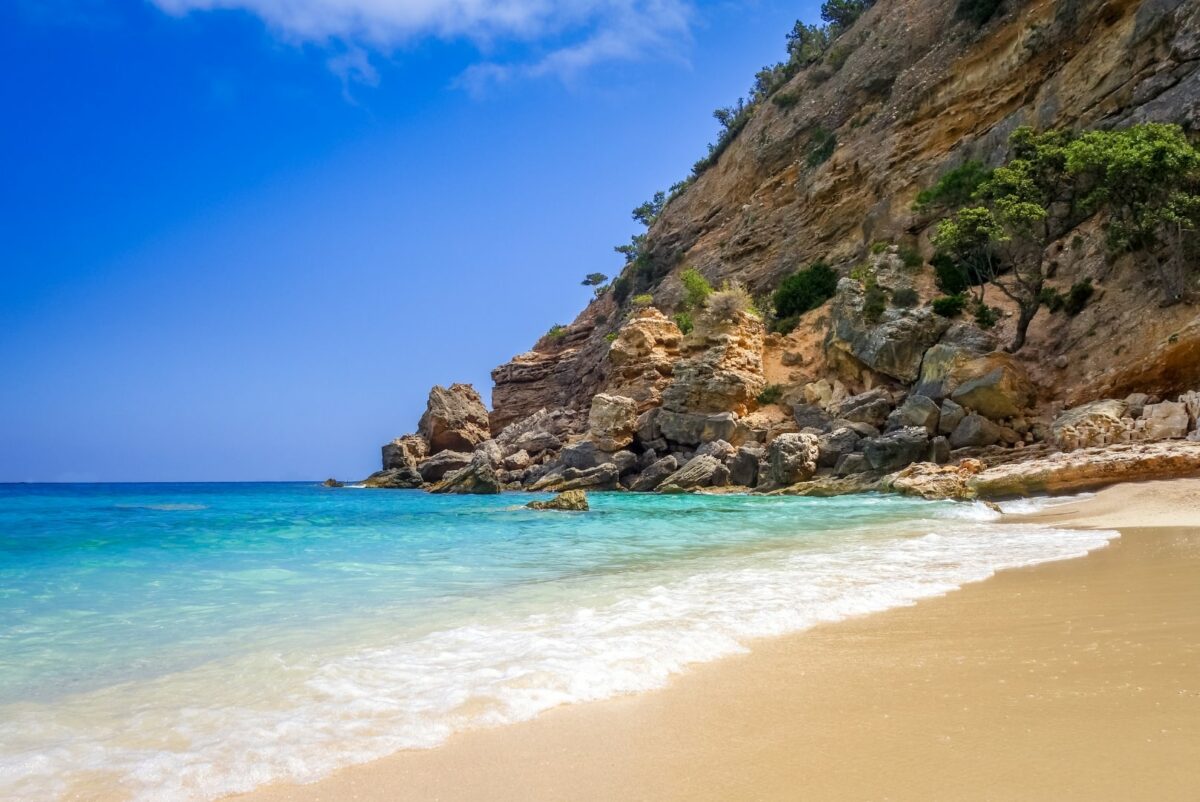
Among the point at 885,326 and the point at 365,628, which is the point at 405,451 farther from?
the point at 365,628

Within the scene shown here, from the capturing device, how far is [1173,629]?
156 inches

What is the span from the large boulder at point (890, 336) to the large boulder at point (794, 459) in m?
3.93

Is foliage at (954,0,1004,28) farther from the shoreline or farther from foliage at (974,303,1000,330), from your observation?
the shoreline

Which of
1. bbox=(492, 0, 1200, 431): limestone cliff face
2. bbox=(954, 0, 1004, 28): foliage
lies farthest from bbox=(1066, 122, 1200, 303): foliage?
bbox=(954, 0, 1004, 28): foliage

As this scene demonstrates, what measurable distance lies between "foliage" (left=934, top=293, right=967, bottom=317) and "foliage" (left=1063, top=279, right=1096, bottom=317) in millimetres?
3675

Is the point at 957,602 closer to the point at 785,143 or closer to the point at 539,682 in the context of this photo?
the point at 539,682

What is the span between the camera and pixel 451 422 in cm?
4888

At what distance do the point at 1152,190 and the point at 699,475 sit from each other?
51.9 ft

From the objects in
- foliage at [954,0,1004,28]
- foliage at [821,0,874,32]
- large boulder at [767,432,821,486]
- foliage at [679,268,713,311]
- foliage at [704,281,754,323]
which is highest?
foliage at [821,0,874,32]

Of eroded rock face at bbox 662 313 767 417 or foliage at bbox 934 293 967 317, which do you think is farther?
eroded rock face at bbox 662 313 767 417

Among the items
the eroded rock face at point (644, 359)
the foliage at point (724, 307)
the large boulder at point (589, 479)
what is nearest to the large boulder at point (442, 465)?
the eroded rock face at point (644, 359)

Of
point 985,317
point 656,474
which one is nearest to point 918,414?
point 985,317

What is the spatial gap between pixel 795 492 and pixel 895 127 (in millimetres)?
21234

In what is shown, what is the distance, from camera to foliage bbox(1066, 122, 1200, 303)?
16609mm
